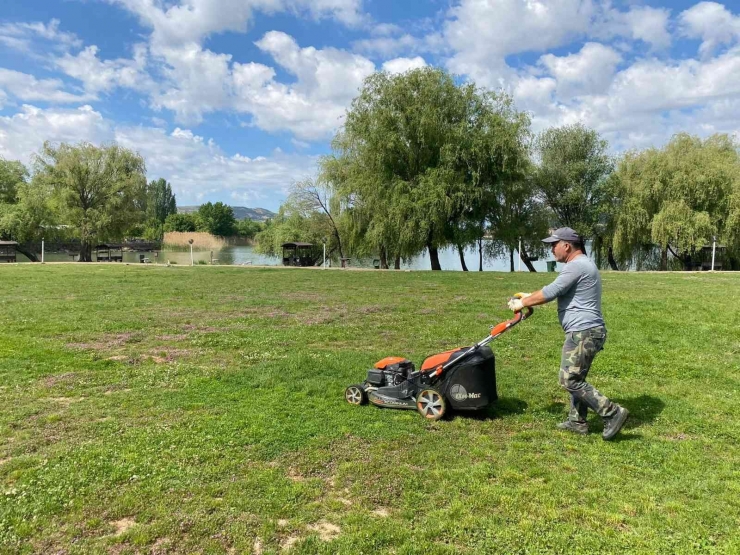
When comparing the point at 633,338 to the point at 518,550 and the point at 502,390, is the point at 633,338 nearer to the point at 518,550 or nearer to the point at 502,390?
the point at 502,390

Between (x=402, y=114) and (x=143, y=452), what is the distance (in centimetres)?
2880

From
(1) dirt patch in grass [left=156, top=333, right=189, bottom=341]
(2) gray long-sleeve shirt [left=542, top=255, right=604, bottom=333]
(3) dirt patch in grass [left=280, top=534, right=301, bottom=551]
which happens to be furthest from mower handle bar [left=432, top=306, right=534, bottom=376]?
(1) dirt patch in grass [left=156, top=333, right=189, bottom=341]

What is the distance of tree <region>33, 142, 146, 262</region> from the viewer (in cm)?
4266

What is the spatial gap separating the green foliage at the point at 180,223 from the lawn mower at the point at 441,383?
4561 inches

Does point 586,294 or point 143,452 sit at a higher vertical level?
point 586,294

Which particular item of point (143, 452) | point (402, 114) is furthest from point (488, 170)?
point (143, 452)

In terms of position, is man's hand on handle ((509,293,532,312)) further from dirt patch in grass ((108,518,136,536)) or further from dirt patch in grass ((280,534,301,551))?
dirt patch in grass ((108,518,136,536))

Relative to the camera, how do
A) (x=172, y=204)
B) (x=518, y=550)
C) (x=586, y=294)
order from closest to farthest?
(x=518, y=550) < (x=586, y=294) < (x=172, y=204)

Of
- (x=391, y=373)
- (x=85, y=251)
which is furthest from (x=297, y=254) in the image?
(x=391, y=373)

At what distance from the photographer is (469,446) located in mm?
4324

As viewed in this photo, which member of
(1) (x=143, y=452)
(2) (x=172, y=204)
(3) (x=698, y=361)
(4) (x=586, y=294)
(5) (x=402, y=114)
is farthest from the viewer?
(2) (x=172, y=204)

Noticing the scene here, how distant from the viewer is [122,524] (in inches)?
123

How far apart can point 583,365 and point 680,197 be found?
34540 mm

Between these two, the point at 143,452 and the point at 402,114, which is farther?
the point at 402,114
